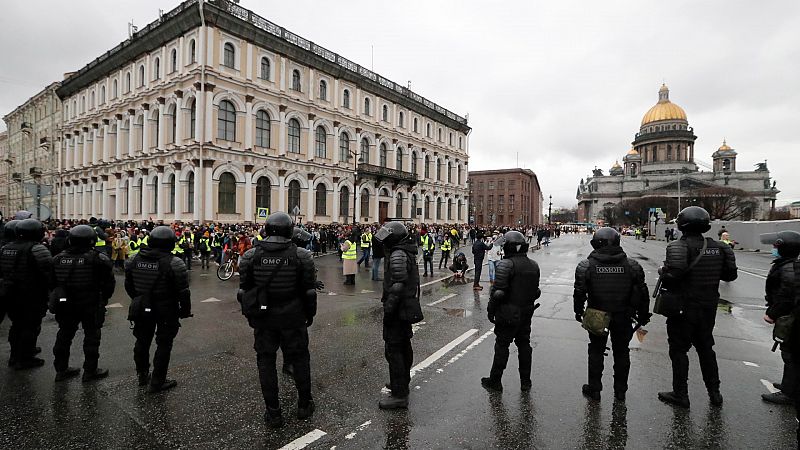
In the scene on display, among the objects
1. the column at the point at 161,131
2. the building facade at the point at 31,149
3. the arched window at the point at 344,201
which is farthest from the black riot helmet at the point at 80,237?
the building facade at the point at 31,149

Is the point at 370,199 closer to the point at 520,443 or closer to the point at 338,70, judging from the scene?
the point at 338,70

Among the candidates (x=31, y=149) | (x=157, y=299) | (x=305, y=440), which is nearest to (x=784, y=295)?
(x=305, y=440)

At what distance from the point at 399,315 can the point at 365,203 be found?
36339mm

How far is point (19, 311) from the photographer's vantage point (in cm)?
529

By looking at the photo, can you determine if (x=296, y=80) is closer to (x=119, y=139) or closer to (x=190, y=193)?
(x=190, y=193)

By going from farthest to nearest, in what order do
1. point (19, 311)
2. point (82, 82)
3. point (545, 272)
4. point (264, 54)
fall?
point (82, 82)
point (264, 54)
point (545, 272)
point (19, 311)

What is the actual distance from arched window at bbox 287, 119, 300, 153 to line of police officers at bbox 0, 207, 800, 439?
29081 millimetres

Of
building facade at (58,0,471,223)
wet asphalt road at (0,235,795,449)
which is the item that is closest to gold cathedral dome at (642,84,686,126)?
building facade at (58,0,471,223)

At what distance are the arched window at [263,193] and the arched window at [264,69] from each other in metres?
7.70

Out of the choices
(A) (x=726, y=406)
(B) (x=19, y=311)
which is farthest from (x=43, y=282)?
(A) (x=726, y=406)

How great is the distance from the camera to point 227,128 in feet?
93.6

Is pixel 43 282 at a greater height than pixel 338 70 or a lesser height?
lesser

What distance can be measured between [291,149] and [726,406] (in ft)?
106

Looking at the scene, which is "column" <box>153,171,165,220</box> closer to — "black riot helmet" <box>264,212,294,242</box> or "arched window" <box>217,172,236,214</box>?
"arched window" <box>217,172,236,214</box>
